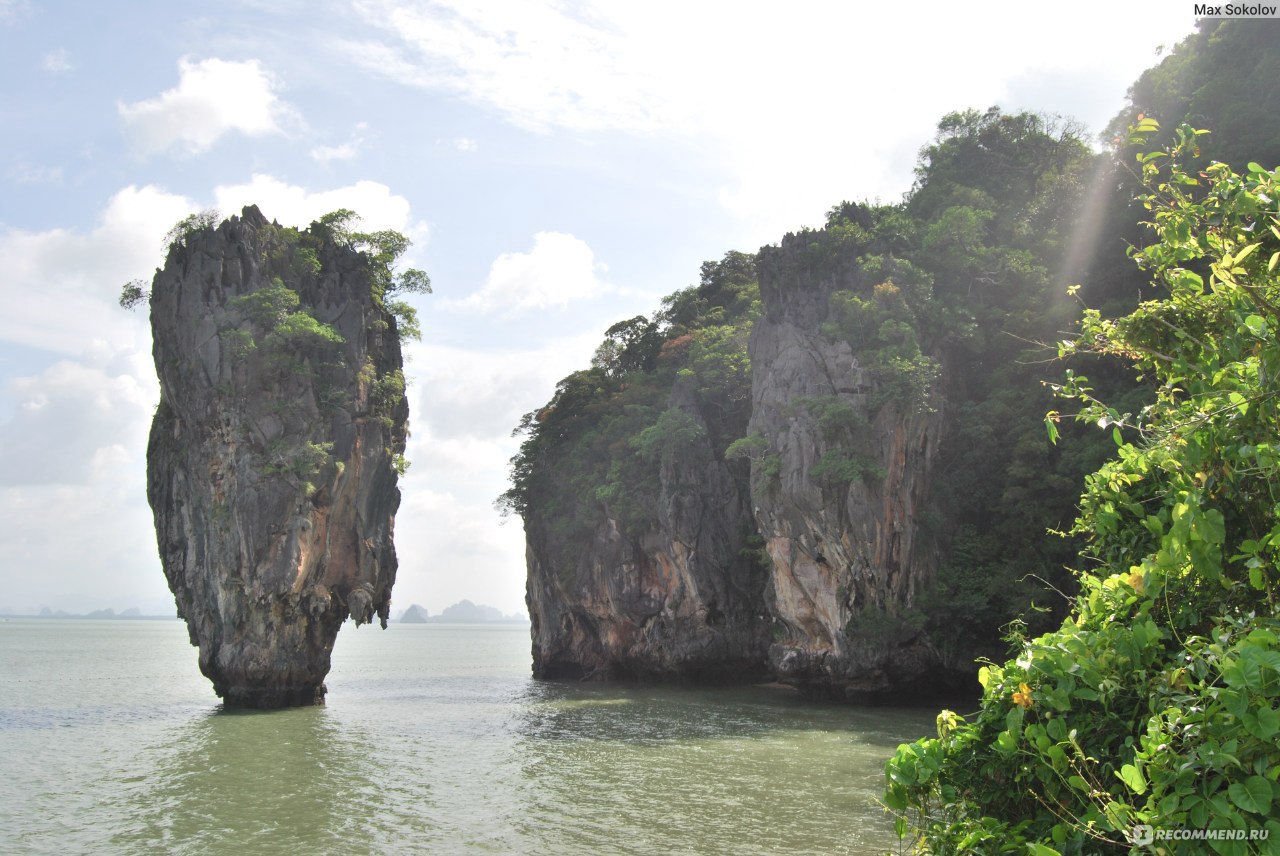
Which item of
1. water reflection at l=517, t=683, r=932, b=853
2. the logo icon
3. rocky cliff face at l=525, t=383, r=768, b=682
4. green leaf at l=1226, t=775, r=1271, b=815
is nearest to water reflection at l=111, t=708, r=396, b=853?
water reflection at l=517, t=683, r=932, b=853

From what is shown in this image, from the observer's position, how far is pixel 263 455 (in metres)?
25.3

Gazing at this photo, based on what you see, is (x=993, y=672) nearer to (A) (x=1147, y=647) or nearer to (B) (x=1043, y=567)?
(A) (x=1147, y=647)

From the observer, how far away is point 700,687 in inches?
1266

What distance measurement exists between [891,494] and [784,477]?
3001 millimetres

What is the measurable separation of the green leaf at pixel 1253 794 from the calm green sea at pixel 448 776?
683 centimetres

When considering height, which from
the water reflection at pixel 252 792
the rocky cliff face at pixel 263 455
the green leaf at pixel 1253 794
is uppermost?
the rocky cliff face at pixel 263 455

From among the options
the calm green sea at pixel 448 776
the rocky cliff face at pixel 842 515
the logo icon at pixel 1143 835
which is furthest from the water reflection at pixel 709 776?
the logo icon at pixel 1143 835

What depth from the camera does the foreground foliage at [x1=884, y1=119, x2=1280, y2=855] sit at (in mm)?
2783

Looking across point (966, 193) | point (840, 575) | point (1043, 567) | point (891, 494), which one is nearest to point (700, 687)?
point (840, 575)

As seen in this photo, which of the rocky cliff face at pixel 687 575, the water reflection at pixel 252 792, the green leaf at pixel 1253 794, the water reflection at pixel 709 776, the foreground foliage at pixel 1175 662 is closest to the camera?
the green leaf at pixel 1253 794

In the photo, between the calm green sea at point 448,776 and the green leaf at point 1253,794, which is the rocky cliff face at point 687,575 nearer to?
the calm green sea at point 448,776

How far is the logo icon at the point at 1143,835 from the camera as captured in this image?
110 inches

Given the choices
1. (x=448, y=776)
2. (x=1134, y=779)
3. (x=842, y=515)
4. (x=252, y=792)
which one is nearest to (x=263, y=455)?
(x=252, y=792)

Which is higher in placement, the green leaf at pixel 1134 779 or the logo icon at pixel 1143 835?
the green leaf at pixel 1134 779
